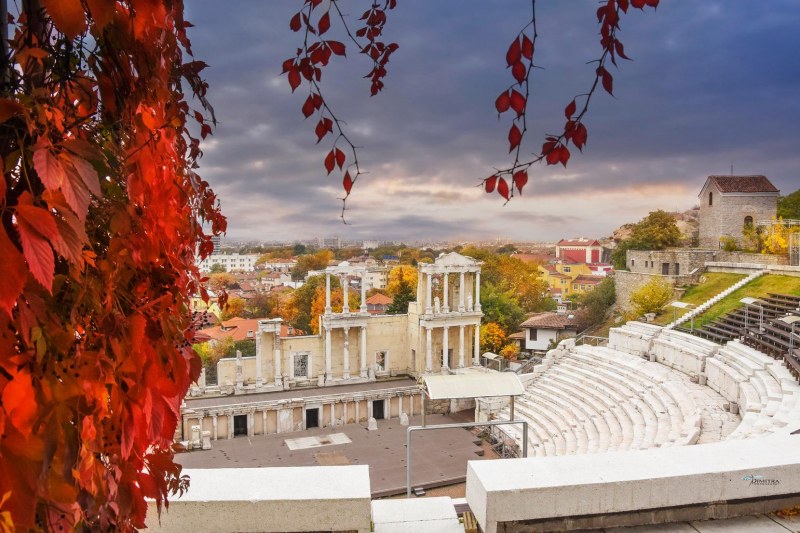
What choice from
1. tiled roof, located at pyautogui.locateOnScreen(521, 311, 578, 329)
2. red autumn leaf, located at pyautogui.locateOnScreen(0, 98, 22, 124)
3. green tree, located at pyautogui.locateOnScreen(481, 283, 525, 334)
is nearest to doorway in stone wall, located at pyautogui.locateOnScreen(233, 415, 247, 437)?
tiled roof, located at pyautogui.locateOnScreen(521, 311, 578, 329)

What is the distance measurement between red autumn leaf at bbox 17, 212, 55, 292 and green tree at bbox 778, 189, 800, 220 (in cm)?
5264

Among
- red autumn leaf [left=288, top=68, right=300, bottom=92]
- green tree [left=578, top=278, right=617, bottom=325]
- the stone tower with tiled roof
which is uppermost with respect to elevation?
the stone tower with tiled roof

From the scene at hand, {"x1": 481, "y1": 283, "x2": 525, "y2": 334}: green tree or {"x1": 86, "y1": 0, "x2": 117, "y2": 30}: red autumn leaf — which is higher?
{"x1": 86, "y1": 0, "x2": 117, "y2": 30}: red autumn leaf

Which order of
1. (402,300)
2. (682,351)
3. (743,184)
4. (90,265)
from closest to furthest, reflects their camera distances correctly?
(90,265)
(682,351)
(402,300)
(743,184)

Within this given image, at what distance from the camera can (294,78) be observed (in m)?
2.35

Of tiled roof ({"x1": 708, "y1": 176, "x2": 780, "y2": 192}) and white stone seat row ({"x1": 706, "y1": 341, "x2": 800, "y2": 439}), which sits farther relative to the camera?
tiled roof ({"x1": 708, "y1": 176, "x2": 780, "y2": 192})

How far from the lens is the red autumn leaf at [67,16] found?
896 mm

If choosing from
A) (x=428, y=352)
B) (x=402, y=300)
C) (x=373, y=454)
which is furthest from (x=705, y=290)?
(x=373, y=454)

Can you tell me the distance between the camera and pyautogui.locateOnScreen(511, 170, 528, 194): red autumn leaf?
2031mm

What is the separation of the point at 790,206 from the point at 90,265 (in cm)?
5654

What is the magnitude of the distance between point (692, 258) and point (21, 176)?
42.3 meters

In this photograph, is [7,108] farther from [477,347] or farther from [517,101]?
[477,347]

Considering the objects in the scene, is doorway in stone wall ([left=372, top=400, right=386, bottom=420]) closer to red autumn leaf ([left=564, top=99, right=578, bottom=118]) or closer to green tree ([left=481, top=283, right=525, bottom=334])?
green tree ([left=481, top=283, right=525, bottom=334])

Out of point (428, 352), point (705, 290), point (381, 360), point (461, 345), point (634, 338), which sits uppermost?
point (705, 290)
